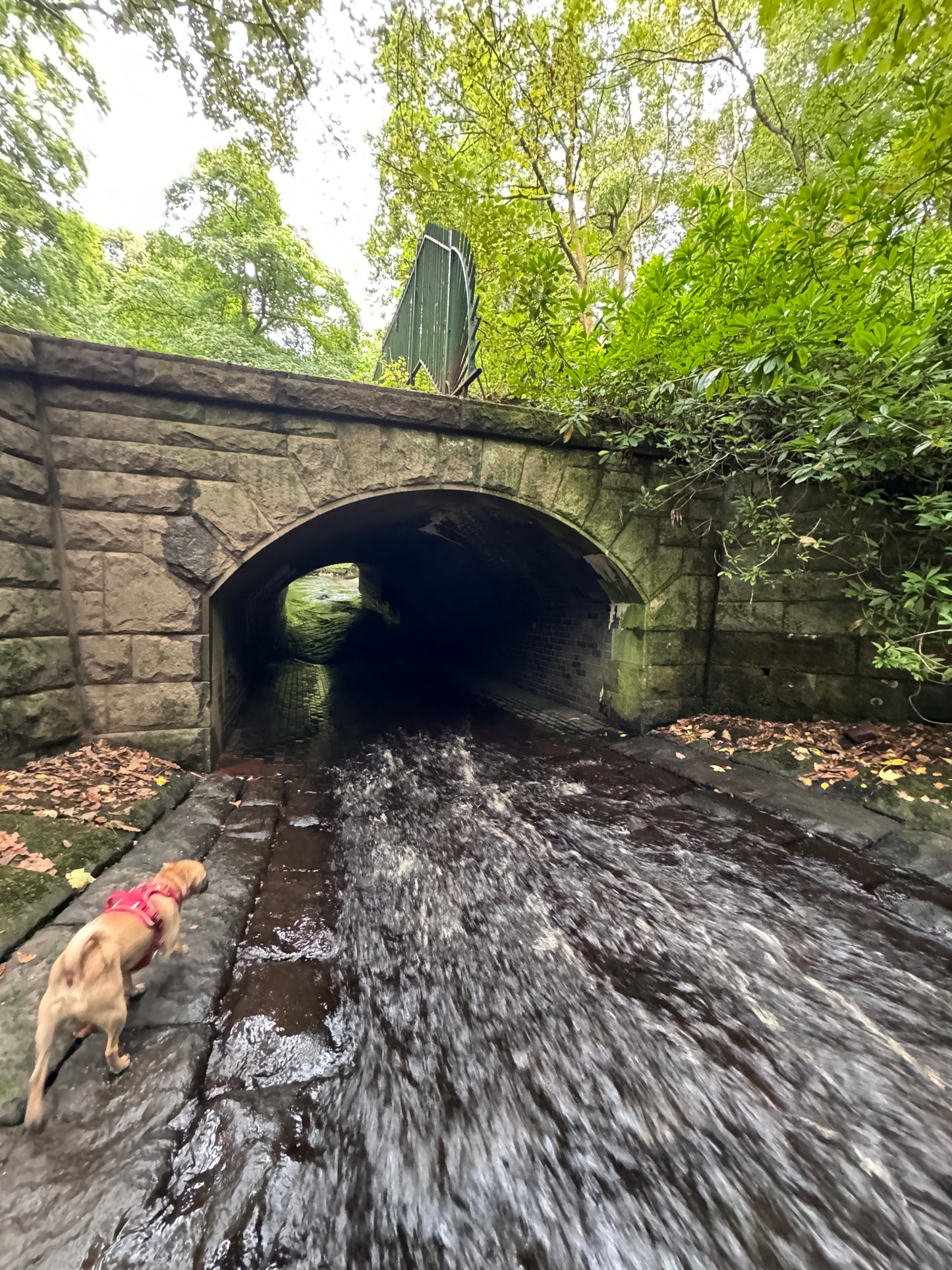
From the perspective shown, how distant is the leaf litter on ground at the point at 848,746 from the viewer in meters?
3.54

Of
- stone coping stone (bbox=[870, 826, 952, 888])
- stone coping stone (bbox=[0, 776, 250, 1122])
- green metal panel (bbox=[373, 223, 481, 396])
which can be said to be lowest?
stone coping stone (bbox=[0, 776, 250, 1122])

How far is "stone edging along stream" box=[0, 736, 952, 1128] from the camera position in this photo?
162 cm

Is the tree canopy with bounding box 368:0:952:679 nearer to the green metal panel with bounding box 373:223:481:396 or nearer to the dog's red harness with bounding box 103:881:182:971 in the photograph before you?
the green metal panel with bounding box 373:223:481:396

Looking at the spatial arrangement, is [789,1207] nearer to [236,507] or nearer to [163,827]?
[163,827]

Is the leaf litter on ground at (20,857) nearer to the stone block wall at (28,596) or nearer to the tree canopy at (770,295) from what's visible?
the stone block wall at (28,596)

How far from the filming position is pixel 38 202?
993 cm

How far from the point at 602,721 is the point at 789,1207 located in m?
4.58

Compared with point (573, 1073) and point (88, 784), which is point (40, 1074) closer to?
point (573, 1073)

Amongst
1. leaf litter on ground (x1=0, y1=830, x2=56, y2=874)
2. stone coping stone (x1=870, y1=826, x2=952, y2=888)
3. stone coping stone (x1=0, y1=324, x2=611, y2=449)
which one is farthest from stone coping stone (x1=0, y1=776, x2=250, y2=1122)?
stone coping stone (x1=870, y1=826, x2=952, y2=888)

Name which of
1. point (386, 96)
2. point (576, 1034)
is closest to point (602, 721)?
point (576, 1034)

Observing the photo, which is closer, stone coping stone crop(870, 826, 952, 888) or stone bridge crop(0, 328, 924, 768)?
stone coping stone crop(870, 826, 952, 888)

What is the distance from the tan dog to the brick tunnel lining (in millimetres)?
2522

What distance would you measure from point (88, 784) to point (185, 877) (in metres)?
1.58

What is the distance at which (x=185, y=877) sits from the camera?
81.7 inches
